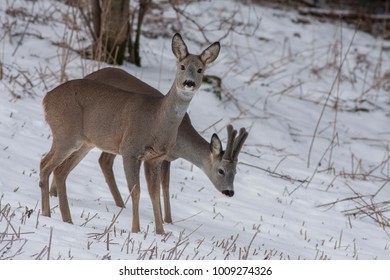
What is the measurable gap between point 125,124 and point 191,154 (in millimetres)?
1018

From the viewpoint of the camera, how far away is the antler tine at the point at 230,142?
880 centimetres

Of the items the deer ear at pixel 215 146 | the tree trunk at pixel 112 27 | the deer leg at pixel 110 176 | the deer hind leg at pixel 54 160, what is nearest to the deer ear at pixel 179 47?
the deer ear at pixel 215 146

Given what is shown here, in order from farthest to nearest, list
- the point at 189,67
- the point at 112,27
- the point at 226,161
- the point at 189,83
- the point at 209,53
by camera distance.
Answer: the point at 112,27, the point at 226,161, the point at 209,53, the point at 189,67, the point at 189,83

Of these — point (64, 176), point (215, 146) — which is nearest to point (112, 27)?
point (215, 146)

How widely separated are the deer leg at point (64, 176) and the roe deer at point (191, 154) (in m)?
0.03

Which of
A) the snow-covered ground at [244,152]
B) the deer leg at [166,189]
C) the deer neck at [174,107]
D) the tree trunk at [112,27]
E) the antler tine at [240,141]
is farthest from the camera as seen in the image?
the tree trunk at [112,27]

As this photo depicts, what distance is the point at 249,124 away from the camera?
1331 cm

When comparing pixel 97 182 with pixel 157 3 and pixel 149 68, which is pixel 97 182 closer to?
pixel 149 68

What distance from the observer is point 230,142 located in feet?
29.1

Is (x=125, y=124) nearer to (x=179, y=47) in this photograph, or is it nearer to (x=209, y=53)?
(x=179, y=47)

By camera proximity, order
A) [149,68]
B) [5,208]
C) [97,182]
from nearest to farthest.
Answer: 1. [5,208]
2. [97,182]
3. [149,68]

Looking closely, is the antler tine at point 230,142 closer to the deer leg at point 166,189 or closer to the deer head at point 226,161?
the deer head at point 226,161

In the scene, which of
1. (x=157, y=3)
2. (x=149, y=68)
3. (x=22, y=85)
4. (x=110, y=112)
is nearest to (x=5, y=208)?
(x=110, y=112)
